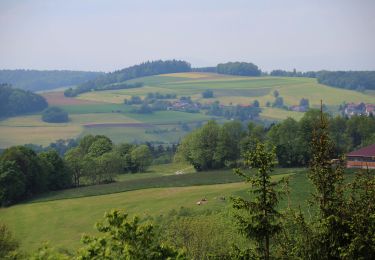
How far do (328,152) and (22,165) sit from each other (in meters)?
75.5

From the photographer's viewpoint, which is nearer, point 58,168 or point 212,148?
point 58,168

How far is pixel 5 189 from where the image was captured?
77.6m

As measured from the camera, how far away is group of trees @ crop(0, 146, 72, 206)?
79.5 m

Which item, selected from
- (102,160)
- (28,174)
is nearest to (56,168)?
(28,174)

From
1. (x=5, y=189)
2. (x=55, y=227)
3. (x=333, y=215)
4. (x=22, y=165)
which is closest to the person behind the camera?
(x=333, y=215)

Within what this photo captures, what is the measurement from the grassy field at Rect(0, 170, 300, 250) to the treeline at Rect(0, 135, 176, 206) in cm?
617

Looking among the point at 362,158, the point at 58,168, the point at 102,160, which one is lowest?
the point at 58,168

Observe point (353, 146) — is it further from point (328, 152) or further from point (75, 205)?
point (328, 152)

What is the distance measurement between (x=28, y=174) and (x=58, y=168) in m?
7.46

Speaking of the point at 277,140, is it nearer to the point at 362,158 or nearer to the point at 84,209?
the point at 362,158

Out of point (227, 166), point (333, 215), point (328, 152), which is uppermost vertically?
point (328, 152)

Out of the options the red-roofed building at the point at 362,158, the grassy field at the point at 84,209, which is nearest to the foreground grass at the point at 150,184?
the grassy field at the point at 84,209

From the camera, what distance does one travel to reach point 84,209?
67.6m

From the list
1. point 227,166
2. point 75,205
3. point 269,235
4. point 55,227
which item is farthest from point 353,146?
point 269,235
